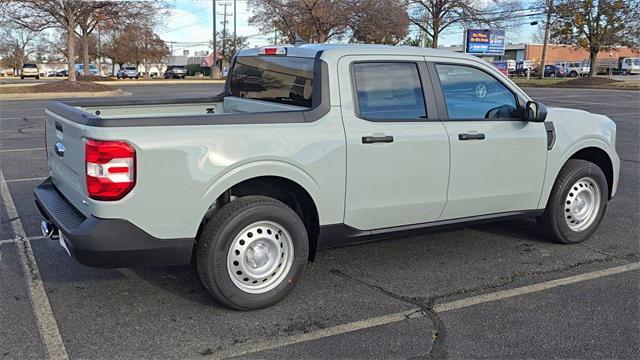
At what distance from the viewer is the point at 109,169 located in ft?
10.8

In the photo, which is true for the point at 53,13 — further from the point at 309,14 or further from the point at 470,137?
the point at 470,137

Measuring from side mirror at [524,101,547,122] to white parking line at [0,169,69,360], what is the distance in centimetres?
379

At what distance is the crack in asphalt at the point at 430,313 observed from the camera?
3305 mm

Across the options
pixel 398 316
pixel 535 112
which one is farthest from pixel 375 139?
pixel 535 112

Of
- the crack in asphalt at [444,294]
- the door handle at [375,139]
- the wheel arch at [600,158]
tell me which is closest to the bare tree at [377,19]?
the wheel arch at [600,158]

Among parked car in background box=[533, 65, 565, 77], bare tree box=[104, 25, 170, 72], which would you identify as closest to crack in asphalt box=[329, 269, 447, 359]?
parked car in background box=[533, 65, 565, 77]

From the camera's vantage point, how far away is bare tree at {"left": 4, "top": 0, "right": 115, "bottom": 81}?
87.0 ft

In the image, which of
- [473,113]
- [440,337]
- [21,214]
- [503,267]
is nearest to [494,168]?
[473,113]

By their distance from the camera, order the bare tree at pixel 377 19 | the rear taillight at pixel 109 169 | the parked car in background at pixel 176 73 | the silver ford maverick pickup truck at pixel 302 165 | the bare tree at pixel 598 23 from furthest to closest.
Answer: the parked car in background at pixel 176 73
the bare tree at pixel 377 19
the bare tree at pixel 598 23
the silver ford maverick pickup truck at pixel 302 165
the rear taillight at pixel 109 169

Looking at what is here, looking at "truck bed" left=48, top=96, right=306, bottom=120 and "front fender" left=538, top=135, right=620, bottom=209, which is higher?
"truck bed" left=48, top=96, right=306, bottom=120

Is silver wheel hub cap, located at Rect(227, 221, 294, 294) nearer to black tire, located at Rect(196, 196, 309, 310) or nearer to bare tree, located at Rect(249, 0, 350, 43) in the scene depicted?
black tire, located at Rect(196, 196, 309, 310)

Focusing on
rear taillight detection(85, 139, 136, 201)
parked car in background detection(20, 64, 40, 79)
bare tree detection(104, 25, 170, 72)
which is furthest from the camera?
bare tree detection(104, 25, 170, 72)

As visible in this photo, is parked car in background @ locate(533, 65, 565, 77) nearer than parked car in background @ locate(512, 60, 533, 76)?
Yes

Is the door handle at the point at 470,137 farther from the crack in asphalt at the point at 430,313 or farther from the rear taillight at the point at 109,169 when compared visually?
the rear taillight at the point at 109,169
